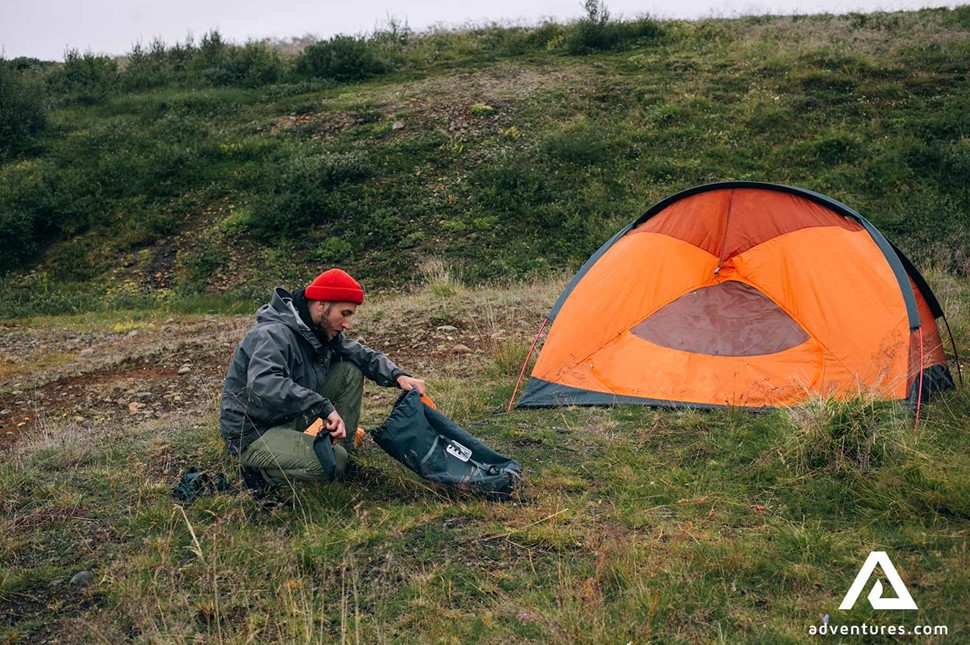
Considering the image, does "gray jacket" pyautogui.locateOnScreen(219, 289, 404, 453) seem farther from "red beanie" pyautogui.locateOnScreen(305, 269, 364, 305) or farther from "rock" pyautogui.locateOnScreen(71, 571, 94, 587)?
"rock" pyautogui.locateOnScreen(71, 571, 94, 587)

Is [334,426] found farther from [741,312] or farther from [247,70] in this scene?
[247,70]

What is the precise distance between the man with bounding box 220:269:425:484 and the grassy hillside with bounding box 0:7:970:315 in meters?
6.93

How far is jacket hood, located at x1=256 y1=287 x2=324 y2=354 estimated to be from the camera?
4.09 metres

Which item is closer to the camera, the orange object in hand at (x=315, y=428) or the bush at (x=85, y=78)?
the orange object in hand at (x=315, y=428)

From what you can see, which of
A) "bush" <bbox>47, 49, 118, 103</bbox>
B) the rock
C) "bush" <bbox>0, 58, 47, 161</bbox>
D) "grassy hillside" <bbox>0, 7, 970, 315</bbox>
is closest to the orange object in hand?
the rock

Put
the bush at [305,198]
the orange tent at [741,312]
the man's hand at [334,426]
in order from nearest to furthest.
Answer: the man's hand at [334,426] < the orange tent at [741,312] < the bush at [305,198]

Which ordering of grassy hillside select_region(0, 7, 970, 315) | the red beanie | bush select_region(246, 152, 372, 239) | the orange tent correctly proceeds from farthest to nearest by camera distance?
bush select_region(246, 152, 372, 239)
grassy hillside select_region(0, 7, 970, 315)
the orange tent
the red beanie

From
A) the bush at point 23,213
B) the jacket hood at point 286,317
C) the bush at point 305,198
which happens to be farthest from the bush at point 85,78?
the jacket hood at point 286,317

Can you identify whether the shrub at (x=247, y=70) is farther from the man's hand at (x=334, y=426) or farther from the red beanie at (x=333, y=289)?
the man's hand at (x=334, y=426)

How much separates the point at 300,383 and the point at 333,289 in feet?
1.79

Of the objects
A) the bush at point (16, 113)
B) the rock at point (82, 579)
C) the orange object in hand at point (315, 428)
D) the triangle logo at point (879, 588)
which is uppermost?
the bush at point (16, 113)

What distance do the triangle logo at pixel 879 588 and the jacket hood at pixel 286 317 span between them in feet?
8.94

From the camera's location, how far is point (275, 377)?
3.81 meters

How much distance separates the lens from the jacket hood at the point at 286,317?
4.09 m
